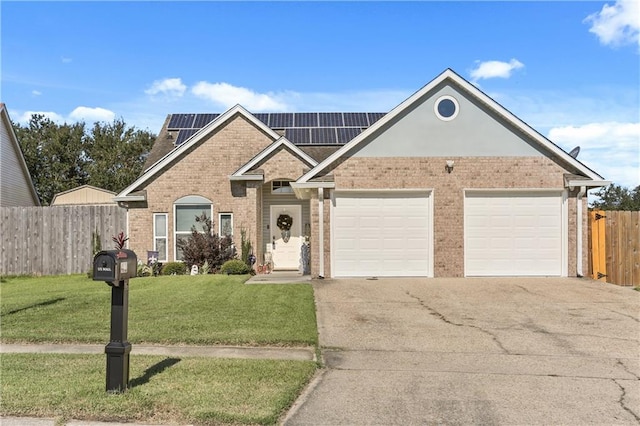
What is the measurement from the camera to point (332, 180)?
14.5m

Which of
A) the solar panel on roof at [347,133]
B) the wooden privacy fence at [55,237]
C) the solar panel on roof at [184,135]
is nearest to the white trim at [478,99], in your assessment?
the solar panel on roof at [347,133]

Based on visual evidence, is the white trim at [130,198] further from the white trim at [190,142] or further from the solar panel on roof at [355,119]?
the solar panel on roof at [355,119]

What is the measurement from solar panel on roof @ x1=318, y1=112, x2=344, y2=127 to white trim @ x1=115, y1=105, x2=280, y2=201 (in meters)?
3.80

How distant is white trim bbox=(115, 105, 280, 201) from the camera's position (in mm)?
17594

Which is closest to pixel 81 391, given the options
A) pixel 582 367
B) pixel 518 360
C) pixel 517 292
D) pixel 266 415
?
pixel 266 415

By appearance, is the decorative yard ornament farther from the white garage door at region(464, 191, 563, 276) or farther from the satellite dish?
the satellite dish

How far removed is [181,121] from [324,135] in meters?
6.36

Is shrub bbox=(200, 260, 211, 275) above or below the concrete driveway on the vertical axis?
above

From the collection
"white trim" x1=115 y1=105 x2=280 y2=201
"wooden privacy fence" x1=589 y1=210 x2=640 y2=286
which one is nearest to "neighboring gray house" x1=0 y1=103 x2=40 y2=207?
"white trim" x1=115 y1=105 x2=280 y2=201

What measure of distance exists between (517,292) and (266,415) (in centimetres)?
910

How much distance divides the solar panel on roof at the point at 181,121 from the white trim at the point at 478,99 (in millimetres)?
9330

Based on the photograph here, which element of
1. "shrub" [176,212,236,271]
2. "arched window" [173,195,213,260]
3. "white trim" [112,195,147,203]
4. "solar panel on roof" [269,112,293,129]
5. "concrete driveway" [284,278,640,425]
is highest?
"solar panel on roof" [269,112,293,129]

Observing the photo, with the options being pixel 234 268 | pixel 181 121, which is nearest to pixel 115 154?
pixel 181 121

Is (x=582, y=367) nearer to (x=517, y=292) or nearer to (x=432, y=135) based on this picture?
(x=517, y=292)
